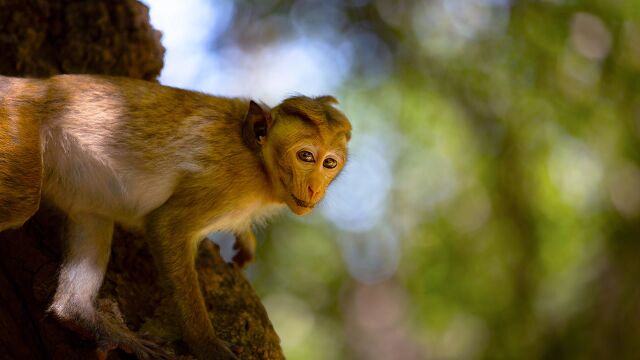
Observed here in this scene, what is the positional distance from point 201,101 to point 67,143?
1.06 m

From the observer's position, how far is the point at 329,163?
5320 mm

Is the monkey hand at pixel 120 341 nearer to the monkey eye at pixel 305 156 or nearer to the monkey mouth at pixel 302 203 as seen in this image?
the monkey mouth at pixel 302 203

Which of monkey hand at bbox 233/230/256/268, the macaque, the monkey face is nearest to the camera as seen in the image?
the macaque

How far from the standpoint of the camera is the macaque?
16.9 feet

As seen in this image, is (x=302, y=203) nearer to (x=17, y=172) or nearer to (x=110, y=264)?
(x=110, y=264)

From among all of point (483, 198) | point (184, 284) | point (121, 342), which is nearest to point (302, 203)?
point (184, 284)

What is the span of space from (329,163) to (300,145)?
25 centimetres

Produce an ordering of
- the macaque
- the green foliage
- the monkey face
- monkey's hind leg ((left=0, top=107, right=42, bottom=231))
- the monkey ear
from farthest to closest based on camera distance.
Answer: the green foliage < the monkey ear < the monkey face < the macaque < monkey's hind leg ((left=0, top=107, right=42, bottom=231))

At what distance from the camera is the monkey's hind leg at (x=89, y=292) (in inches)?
196

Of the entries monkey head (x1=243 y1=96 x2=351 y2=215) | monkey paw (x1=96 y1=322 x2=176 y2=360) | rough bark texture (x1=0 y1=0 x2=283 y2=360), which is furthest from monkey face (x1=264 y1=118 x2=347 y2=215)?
monkey paw (x1=96 y1=322 x2=176 y2=360)

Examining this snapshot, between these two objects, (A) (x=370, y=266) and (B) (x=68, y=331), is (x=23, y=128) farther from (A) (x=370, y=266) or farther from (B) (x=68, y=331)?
(A) (x=370, y=266)

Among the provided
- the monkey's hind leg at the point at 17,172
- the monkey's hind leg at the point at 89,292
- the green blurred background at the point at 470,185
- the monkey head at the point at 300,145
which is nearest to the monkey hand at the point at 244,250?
the monkey head at the point at 300,145

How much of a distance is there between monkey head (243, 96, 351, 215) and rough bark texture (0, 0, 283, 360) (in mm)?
1083

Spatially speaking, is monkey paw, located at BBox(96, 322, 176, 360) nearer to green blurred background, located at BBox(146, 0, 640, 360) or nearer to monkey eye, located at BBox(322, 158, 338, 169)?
monkey eye, located at BBox(322, 158, 338, 169)
